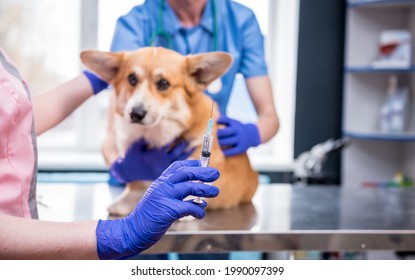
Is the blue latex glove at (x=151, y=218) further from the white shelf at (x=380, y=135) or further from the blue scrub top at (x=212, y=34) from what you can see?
the white shelf at (x=380, y=135)

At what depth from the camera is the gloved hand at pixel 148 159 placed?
1400 millimetres

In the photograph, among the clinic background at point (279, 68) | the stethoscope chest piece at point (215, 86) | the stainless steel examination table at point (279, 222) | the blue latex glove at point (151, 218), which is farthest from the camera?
the clinic background at point (279, 68)

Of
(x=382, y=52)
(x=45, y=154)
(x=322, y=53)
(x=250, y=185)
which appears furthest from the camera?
(x=322, y=53)

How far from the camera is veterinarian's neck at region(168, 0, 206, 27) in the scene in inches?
59.8

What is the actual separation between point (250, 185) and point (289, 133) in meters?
2.02

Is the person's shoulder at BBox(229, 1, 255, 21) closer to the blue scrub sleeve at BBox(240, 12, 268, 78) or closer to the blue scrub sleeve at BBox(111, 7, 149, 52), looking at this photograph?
the blue scrub sleeve at BBox(240, 12, 268, 78)

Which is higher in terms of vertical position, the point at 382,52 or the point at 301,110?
the point at 382,52

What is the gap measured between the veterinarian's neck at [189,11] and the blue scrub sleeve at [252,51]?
0.40ft

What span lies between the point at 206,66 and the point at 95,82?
250mm

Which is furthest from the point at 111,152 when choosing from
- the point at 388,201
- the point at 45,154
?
the point at 45,154

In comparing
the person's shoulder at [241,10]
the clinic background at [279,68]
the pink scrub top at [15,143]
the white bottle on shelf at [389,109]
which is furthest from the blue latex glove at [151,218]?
the white bottle on shelf at [389,109]

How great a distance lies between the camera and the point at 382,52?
11.3 feet

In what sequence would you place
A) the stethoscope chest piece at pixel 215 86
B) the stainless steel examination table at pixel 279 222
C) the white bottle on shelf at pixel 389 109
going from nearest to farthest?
the stainless steel examination table at pixel 279 222 → the stethoscope chest piece at pixel 215 86 → the white bottle on shelf at pixel 389 109
